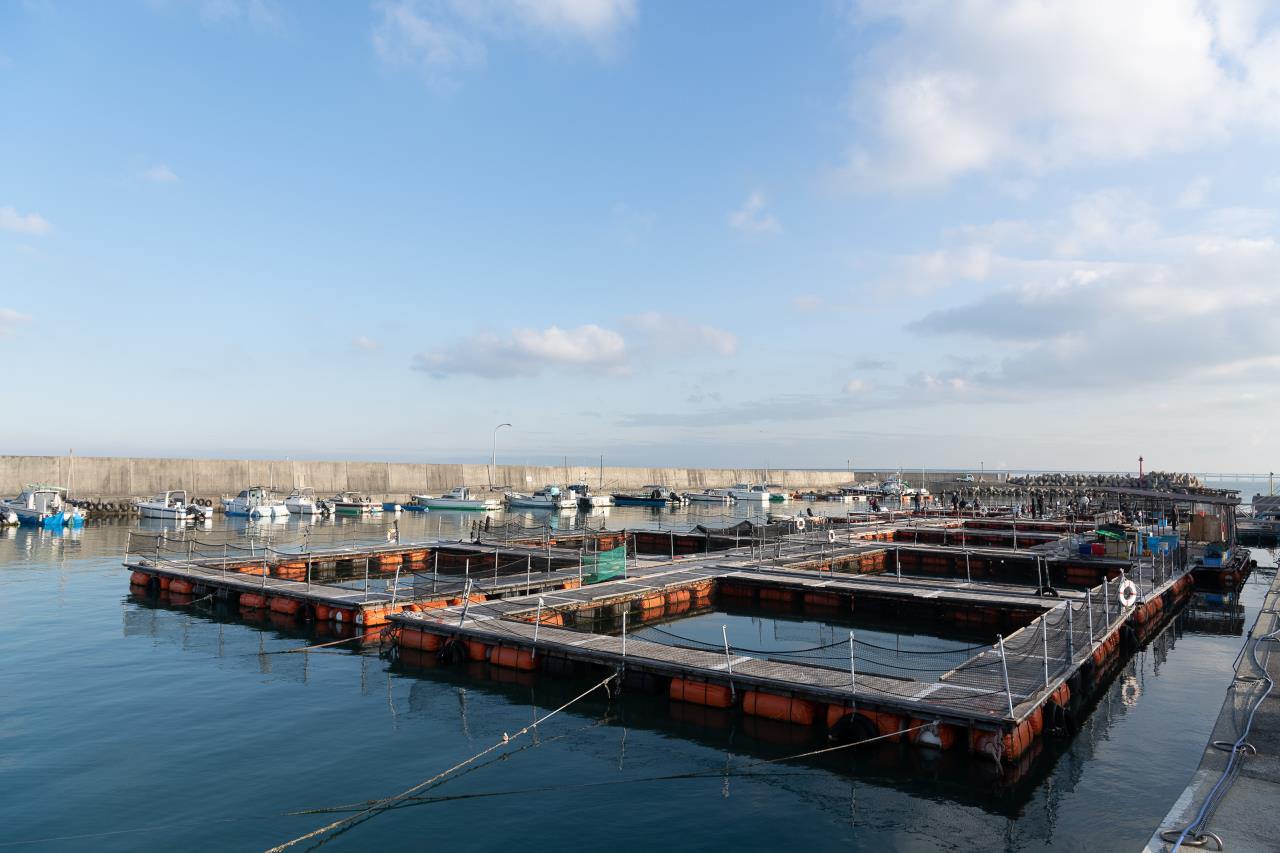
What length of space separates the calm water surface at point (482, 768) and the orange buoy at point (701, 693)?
66 centimetres

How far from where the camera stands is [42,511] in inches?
2761

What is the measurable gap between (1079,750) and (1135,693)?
691cm

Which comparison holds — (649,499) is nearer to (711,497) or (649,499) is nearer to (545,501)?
(711,497)

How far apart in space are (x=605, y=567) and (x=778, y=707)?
55.7 ft

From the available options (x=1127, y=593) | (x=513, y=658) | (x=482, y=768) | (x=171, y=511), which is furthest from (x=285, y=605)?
(x=171, y=511)

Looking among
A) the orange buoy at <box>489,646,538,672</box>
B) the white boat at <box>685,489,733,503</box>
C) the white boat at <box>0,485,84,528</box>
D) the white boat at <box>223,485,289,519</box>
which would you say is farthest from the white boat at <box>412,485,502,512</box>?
the orange buoy at <box>489,646,538,672</box>

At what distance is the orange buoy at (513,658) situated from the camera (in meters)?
23.6

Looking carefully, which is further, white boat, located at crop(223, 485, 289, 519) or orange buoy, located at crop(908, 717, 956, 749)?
white boat, located at crop(223, 485, 289, 519)

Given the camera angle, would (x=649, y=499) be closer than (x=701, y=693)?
No

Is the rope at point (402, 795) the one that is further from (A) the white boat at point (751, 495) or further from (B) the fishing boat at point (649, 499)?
(A) the white boat at point (751, 495)

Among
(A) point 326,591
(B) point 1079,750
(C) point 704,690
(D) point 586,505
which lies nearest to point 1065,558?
(B) point 1079,750

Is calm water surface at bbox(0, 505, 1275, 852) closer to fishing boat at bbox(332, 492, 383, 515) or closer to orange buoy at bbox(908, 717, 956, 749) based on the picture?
orange buoy at bbox(908, 717, 956, 749)

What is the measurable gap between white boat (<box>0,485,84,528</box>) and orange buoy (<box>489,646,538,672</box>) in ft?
210

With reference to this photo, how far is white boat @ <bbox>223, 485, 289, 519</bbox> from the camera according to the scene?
8264 cm
